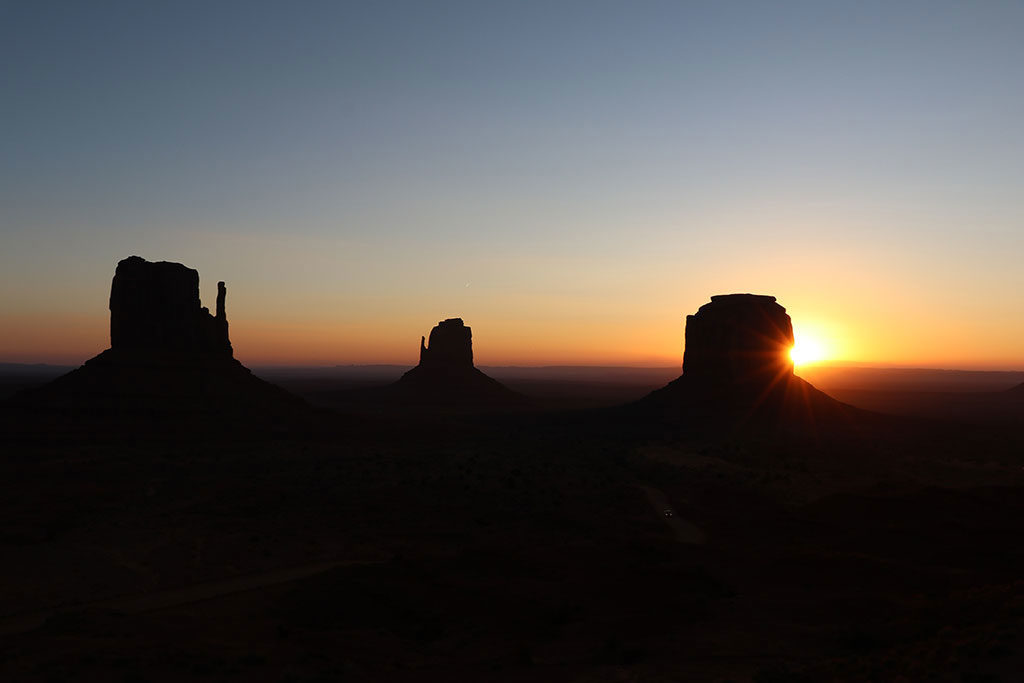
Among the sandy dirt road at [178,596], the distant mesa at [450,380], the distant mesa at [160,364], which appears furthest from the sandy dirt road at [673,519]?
the distant mesa at [450,380]

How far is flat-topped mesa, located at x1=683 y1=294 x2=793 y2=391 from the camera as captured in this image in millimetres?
79500

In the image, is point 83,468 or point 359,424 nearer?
point 83,468

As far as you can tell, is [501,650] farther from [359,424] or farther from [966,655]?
[359,424]

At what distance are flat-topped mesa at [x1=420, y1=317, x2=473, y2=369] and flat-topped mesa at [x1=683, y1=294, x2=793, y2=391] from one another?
6364cm

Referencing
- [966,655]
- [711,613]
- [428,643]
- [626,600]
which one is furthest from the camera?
[626,600]

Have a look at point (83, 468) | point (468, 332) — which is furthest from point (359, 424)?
point (468, 332)

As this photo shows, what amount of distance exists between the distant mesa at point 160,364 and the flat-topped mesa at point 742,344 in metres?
46.7

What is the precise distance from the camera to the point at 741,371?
79.4m

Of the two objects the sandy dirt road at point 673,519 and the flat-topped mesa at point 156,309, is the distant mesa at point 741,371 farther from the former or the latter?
the flat-topped mesa at point 156,309

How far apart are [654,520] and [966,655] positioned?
20.6 m

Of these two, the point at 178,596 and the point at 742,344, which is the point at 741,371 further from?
the point at 178,596

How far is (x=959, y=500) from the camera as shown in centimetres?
3378

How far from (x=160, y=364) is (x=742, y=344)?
202 ft

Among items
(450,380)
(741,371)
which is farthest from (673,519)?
(450,380)
